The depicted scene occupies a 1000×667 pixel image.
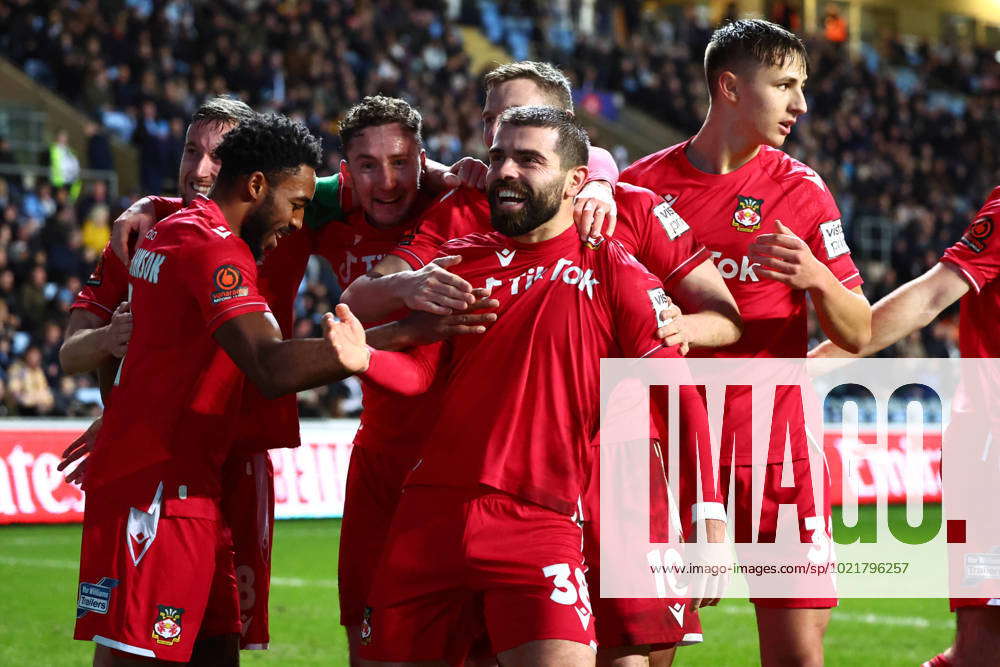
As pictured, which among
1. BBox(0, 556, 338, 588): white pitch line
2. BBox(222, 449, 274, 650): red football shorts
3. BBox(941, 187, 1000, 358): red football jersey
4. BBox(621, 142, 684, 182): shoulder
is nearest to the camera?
BBox(941, 187, 1000, 358): red football jersey

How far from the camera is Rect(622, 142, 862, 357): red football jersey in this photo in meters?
5.32

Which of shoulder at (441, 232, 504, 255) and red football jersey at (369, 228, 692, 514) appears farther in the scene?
shoulder at (441, 232, 504, 255)

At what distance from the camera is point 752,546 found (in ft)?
17.6

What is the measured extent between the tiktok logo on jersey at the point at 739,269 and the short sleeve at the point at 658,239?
358 mm

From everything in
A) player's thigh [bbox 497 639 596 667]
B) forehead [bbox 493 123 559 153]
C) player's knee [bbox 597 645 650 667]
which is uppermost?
forehead [bbox 493 123 559 153]

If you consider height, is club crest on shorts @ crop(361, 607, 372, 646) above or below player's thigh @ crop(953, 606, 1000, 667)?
above

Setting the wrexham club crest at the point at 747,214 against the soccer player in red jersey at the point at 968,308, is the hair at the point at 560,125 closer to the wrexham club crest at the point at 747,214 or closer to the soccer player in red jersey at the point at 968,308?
the wrexham club crest at the point at 747,214

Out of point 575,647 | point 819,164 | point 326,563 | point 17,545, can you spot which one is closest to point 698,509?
point 575,647

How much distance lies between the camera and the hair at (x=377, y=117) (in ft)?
17.7

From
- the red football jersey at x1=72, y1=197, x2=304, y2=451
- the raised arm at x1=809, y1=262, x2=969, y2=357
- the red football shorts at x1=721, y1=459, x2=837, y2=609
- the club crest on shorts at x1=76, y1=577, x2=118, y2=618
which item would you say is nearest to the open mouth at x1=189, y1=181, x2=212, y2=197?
the red football jersey at x1=72, y1=197, x2=304, y2=451

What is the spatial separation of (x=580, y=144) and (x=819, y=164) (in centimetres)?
2615

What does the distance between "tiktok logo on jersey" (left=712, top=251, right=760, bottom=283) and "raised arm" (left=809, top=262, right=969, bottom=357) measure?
1.61 feet

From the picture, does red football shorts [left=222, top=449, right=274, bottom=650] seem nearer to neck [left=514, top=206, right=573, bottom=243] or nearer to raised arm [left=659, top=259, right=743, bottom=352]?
neck [left=514, top=206, right=573, bottom=243]

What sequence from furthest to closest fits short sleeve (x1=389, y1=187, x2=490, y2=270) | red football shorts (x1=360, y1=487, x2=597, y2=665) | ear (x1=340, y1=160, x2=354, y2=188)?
ear (x1=340, y1=160, x2=354, y2=188) < short sleeve (x1=389, y1=187, x2=490, y2=270) < red football shorts (x1=360, y1=487, x2=597, y2=665)
